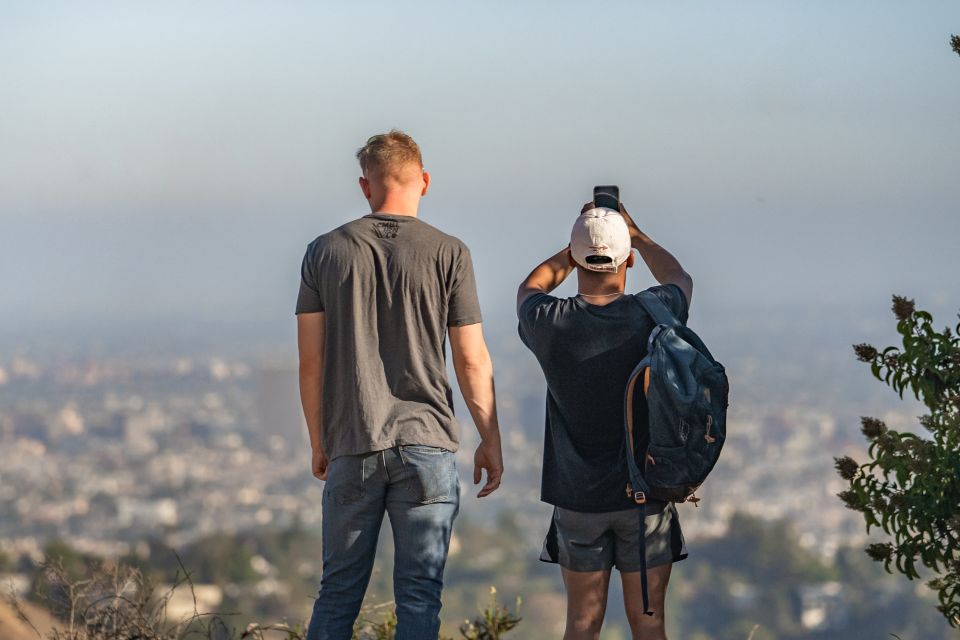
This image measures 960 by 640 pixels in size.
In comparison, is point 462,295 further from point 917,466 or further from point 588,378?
point 917,466

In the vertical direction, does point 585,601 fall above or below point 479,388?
below

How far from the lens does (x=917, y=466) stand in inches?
199

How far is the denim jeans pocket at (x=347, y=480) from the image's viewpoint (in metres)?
4.34

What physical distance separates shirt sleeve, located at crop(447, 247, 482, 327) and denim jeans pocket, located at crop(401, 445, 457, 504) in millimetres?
472

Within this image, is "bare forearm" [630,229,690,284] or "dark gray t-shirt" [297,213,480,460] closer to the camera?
"dark gray t-shirt" [297,213,480,460]

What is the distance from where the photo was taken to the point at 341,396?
14.4 feet

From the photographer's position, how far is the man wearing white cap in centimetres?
436

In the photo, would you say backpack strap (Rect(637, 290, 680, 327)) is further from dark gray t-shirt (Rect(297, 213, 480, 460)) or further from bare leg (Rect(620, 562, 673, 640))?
bare leg (Rect(620, 562, 673, 640))

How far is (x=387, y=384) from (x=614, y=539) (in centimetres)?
99

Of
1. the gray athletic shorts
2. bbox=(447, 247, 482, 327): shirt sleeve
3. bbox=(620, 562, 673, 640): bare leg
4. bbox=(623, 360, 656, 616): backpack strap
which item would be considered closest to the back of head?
bbox=(447, 247, 482, 327): shirt sleeve

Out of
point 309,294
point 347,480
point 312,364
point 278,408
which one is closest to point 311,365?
point 312,364

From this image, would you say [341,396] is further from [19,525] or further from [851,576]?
[19,525]

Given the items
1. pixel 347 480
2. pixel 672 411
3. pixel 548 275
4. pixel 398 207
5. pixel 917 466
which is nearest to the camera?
pixel 672 411

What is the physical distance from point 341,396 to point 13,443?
95.7 meters
